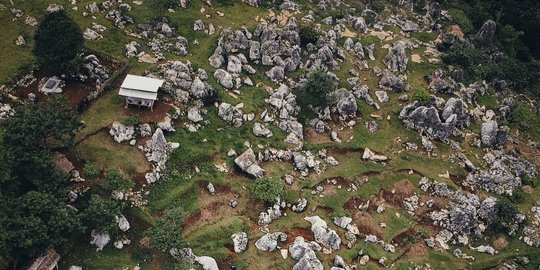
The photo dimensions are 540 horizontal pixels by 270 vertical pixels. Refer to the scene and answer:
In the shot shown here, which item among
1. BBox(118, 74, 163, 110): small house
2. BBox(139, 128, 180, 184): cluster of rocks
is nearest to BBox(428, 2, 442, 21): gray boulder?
BBox(118, 74, 163, 110): small house

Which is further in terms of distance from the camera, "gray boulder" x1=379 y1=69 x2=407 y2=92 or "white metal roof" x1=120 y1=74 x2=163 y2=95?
"gray boulder" x1=379 y1=69 x2=407 y2=92

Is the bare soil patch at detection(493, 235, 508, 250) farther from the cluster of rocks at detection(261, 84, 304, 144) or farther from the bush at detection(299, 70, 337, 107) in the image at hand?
the bush at detection(299, 70, 337, 107)

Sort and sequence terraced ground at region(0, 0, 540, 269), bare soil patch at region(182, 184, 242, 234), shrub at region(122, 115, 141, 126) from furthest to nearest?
shrub at region(122, 115, 141, 126), bare soil patch at region(182, 184, 242, 234), terraced ground at region(0, 0, 540, 269)

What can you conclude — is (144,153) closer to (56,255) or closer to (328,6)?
(56,255)

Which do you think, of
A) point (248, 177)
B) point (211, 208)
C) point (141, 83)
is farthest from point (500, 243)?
point (141, 83)

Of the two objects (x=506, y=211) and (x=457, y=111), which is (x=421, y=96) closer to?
(x=457, y=111)

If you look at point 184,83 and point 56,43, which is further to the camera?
point 184,83

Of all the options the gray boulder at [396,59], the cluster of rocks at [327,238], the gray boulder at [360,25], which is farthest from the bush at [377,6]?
the cluster of rocks at [327,238]

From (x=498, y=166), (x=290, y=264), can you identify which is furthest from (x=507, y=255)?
(x=290, y=264)
